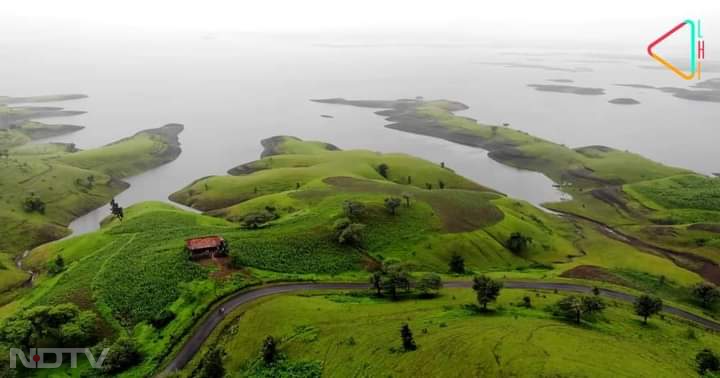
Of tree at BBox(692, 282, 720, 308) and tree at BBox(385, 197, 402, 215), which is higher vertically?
tree at BBox(385, 197, 402, 215)

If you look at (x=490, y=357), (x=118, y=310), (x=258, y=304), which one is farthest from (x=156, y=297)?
(x=490, y=357)

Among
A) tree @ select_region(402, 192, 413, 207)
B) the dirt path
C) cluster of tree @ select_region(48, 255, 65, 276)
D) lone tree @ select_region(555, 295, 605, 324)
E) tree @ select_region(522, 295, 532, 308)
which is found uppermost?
tree @ select_region(402, 192, 413, 207)

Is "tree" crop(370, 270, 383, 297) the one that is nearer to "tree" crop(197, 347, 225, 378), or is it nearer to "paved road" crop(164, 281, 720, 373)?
"paved road" crop(164, 281, 720, 373)

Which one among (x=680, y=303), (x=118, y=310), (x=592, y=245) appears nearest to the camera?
(x=118, y=310)

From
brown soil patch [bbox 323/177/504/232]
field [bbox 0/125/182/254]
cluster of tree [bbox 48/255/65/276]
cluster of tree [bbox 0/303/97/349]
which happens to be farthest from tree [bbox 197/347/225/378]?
field [bbox 0/125/182/254]

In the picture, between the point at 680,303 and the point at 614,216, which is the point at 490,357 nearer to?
the point at 680,303

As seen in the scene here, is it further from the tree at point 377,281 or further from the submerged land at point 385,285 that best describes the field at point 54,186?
the tree at point 377,281
